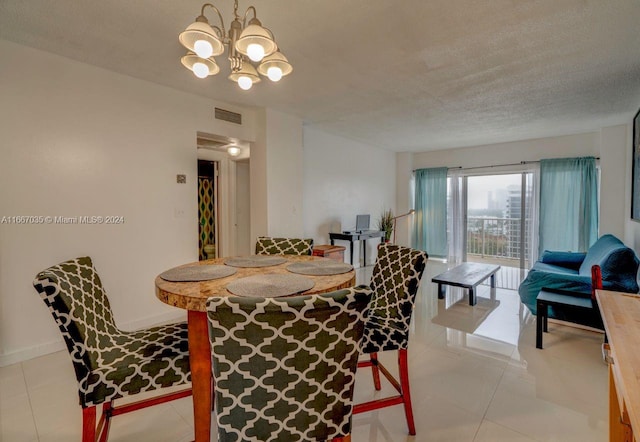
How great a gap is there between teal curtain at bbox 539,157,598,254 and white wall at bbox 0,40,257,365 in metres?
5.42

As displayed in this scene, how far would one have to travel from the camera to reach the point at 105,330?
146 cm

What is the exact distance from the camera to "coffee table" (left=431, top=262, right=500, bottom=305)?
11.2 ft

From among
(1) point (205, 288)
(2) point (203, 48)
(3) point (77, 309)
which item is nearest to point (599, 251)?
(1) point (205, 288)

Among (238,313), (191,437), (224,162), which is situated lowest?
(191,437)

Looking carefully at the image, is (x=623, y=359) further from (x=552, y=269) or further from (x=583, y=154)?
(x=583, y=154)

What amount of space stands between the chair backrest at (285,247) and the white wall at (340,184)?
2.03 metres

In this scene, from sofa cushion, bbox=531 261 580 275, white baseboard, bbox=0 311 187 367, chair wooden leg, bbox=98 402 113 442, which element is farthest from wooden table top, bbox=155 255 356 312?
sofa cushion, bbox=531 261 580 275

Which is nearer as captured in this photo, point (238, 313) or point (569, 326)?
point (238, 313)

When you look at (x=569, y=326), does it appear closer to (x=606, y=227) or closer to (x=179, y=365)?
(x=606, y=227)

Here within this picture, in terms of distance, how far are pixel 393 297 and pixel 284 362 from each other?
102cm

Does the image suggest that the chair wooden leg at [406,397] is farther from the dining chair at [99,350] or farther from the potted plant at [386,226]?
the potted plant at [386,226]

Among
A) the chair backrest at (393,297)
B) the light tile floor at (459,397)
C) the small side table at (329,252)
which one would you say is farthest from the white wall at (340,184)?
the chair backrest at (393,297)

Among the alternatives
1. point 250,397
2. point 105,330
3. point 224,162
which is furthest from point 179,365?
point 224,162

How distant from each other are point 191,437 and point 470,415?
1.54 metres
